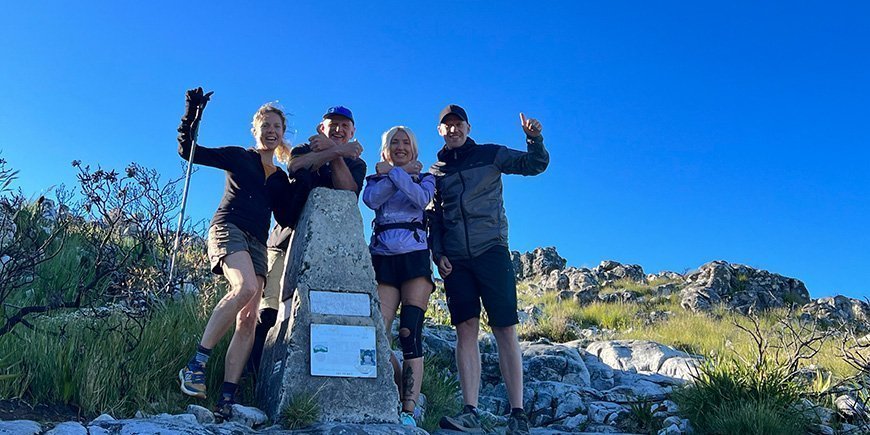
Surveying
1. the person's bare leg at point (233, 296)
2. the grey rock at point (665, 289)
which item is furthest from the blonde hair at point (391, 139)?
the grey rock at point (665, 289)

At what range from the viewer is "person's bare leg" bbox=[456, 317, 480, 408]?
5602 mm

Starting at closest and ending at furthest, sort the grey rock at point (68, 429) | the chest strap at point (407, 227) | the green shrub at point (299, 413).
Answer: the grey rock at point (68, 429), the green shrub at point (299, 413), the chest strap at point (407, 227)

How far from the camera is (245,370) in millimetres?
5758

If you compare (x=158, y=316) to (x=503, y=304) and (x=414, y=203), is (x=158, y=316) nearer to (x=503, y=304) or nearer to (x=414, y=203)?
(x=414, y=203)

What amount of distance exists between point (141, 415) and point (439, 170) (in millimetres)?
3009

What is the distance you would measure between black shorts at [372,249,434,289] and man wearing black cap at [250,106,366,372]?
61 cm

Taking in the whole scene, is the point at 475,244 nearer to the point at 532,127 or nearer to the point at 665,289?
the point at 532,127

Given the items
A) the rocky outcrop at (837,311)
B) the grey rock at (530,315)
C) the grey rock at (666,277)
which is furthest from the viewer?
the grey rock at (666,277)

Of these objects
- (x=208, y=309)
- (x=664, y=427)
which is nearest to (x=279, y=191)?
(x=208, y=309)

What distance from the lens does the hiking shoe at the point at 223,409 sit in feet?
15.3

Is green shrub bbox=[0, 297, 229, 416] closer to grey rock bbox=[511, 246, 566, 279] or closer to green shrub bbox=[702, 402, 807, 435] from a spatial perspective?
green shrub bbox=[702, 402, 807, 435]

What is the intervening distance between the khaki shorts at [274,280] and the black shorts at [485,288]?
4.51ft

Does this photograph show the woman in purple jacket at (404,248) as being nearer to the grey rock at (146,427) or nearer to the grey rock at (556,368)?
the grey rock at (146,427)

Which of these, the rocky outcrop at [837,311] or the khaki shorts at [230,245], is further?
the rocky outcrop at [837,311]
